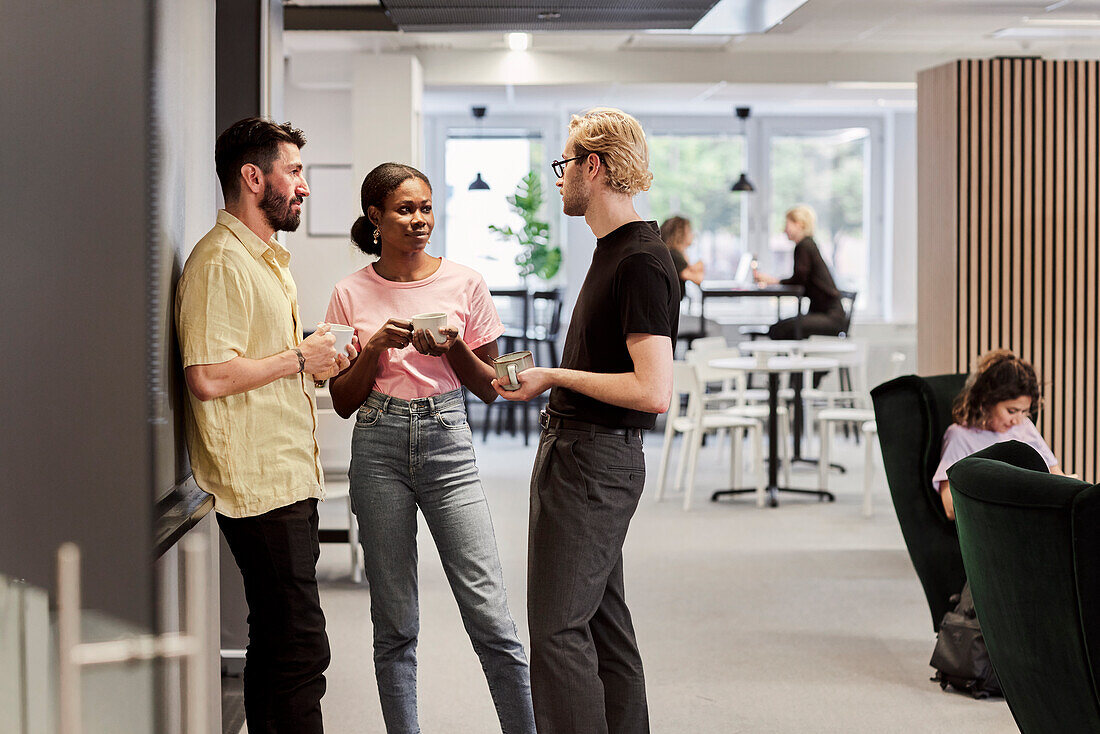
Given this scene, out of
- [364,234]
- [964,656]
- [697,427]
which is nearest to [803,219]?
[697,427]

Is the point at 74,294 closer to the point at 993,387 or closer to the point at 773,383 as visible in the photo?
the point at 993,387

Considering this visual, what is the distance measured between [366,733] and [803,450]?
701 cm

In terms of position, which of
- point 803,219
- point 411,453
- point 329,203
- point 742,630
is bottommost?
point 742,630

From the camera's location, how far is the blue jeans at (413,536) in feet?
8.75

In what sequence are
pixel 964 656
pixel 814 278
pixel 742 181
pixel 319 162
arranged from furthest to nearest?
pixel 742 181 < pixel 319 162 < pixel 814 278 < pixel 964 656

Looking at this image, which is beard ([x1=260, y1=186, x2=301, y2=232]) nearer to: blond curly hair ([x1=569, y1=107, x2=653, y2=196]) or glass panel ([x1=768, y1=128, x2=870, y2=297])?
blond curly hair ([x1=569, y1=107, x2=653, y2=196])

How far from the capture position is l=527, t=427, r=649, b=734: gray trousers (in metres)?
2.40

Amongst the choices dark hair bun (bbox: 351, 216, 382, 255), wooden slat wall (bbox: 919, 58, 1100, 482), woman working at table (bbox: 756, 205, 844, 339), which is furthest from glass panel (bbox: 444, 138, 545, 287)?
dark hair bun (bbox: 351, 216, 382, 255)

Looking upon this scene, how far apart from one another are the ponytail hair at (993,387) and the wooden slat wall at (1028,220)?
217cm

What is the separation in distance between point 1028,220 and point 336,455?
3.99 metres

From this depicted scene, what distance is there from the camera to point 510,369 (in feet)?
7.76

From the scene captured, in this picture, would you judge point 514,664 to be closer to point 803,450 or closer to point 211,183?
point 211,183

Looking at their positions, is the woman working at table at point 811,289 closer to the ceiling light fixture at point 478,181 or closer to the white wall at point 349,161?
the white wall at point 349,161

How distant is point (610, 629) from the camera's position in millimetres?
2631
